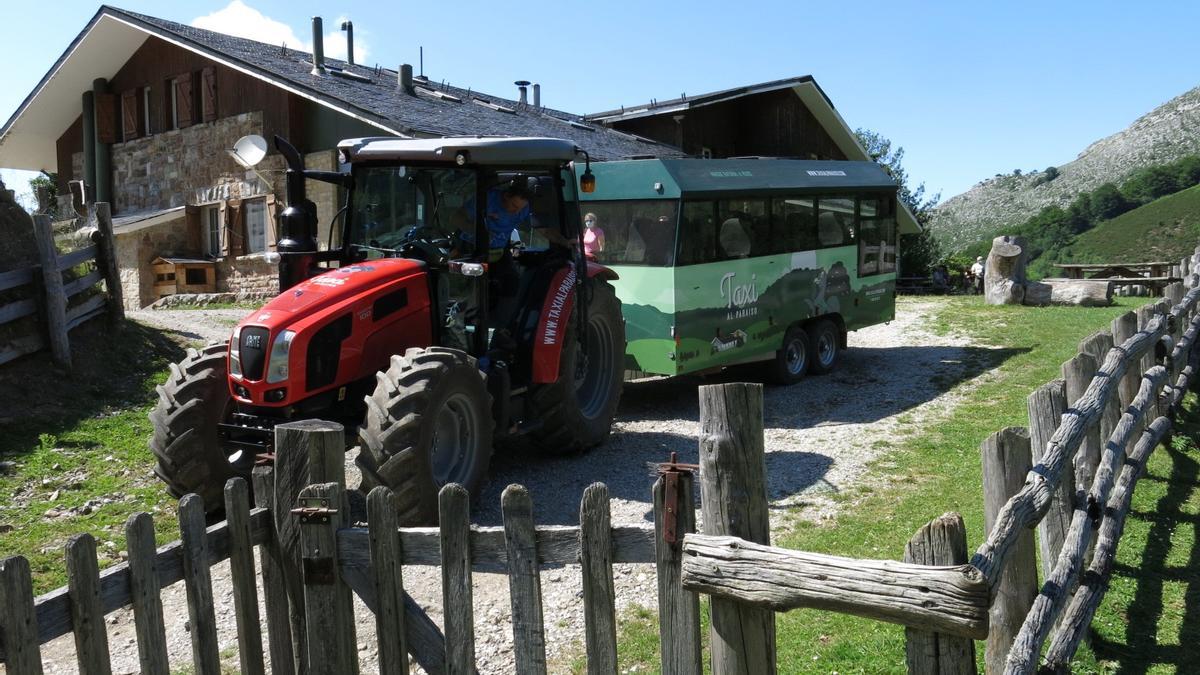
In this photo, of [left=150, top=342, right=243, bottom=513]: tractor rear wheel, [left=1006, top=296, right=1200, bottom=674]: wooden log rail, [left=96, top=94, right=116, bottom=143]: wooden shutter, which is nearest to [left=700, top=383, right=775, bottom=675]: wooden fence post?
[left=1006, top=296, right=1200, bottom=674]: wooden log rail

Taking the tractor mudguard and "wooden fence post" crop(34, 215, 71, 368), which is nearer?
the tractor mudguard

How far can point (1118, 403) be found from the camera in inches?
278

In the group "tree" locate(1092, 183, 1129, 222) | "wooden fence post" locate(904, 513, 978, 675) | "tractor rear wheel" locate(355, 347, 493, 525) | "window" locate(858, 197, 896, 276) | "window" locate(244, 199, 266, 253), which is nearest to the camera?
"wooden fence post" locate(904, 513, 978, 675)

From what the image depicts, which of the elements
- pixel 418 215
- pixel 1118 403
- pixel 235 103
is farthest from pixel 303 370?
pixel 235 103

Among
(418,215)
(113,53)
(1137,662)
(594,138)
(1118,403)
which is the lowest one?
(1137,662)

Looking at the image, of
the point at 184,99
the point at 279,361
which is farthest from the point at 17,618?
the point at 184,99

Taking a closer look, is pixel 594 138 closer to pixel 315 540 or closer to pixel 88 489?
pixel 88 489

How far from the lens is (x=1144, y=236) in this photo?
260 ft

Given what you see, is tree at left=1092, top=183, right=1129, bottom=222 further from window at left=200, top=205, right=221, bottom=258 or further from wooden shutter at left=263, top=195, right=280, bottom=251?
wooden shutter at left=263, top=195, right=280, bottom=251

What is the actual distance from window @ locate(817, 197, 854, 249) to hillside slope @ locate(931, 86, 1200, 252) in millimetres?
102868

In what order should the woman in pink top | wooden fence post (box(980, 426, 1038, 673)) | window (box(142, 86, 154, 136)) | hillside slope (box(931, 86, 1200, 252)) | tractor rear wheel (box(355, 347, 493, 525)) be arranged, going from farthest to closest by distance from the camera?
hillside slope (box(931, 86, 1200, 252))
window (box(142, 86, 154, 136))
the woman in pink top
tractor rear wheel (box(355, 347, 493, 525))
wooden fence post (box(980, 426, 1038, 673))

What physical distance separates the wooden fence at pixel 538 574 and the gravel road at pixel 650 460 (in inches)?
49.9

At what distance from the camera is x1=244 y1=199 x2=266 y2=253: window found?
2034 centimetres

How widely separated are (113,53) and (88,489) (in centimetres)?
1746
